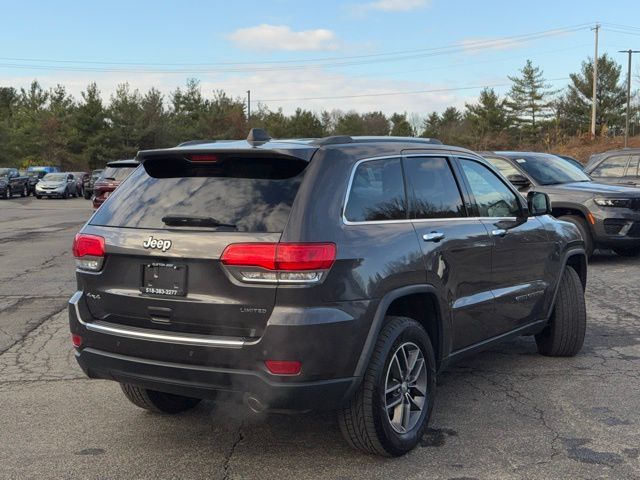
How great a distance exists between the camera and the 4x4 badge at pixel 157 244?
366 centimetres

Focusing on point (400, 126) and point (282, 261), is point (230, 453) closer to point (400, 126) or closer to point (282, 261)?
point (282, 261)

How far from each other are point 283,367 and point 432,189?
170cm

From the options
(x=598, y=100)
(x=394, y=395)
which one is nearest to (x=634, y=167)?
(x=394, y=395)

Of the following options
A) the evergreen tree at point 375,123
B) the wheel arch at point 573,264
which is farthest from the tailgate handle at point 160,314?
the evergreen tree at point 375,123

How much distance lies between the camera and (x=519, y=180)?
36.3ft

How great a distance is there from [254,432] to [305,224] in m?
1.56

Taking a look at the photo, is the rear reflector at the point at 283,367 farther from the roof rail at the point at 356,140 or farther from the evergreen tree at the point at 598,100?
the evergreen tree at the point at 598,100

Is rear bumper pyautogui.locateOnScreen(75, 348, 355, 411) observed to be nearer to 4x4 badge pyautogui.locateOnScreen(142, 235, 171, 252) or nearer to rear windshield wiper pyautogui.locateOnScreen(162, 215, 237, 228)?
4x4 badge pyautogui.locateOnScreen(142, 235, 171, 252)

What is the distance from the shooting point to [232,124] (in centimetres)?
7188

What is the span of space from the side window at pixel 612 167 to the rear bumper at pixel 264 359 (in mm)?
11690

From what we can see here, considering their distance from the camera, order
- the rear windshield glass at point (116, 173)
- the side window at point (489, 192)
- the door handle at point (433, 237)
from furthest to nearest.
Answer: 1. the rear windshield glass at point (116, 173)
2. the side window at point (489, 192)
3. the door handle at point (433, 237)

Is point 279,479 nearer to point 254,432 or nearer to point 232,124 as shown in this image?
point 254,432

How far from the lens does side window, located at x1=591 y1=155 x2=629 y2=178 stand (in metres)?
13.6

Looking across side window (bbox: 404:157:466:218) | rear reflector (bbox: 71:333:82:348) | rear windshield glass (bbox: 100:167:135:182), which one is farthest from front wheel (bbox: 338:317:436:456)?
rear windshield glass (bbox: 100:167:135:182)
